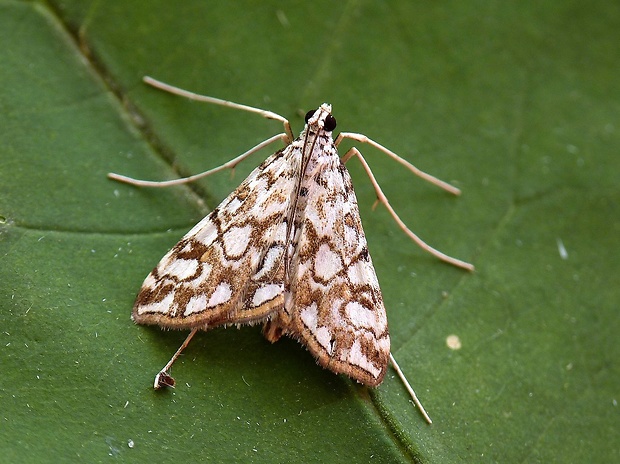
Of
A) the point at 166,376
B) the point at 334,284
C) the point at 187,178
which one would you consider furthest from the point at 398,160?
the point at 166,376

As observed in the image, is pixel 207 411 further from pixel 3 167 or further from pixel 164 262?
pixel 3 167

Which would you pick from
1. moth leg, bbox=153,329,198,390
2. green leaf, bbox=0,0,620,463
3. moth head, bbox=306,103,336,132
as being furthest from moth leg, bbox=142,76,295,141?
moth leg, bbox=153,329,198,390

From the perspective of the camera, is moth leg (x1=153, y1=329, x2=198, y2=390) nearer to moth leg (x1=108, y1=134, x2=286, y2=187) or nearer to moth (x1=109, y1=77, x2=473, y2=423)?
moth (x1=109, y1=77, x2=473, y2=423)

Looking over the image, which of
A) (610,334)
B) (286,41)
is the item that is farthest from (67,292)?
(610,334)

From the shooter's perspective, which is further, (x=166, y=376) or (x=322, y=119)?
(x=322, y=119)

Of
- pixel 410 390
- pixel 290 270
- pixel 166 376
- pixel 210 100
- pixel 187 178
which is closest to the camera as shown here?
pixel 166 376

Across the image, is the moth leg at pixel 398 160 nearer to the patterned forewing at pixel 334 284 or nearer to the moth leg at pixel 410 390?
the patterned forewing at pixel 334 284

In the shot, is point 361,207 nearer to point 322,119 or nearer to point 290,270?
point 322,119
